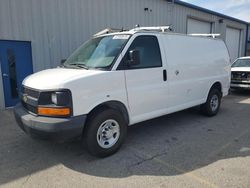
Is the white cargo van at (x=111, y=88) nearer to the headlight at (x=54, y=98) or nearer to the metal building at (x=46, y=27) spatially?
the headlight at (x=54, y=98)

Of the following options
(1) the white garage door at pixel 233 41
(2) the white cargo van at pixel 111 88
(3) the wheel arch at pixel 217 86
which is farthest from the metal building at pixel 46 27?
(1) the white garage door at pixel 233 41

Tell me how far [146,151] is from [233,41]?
1899cm

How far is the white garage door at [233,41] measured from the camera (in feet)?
62.5

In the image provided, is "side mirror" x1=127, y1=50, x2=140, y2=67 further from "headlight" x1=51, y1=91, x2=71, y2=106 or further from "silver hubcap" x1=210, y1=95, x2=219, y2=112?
"silver hubcap" x1=210, y1=95, x2=219, y2=112

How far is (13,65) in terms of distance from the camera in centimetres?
780

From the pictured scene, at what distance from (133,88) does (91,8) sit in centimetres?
622

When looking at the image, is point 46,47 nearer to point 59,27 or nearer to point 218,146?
point 59,27

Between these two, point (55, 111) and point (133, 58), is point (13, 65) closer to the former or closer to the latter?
point (55, 111)

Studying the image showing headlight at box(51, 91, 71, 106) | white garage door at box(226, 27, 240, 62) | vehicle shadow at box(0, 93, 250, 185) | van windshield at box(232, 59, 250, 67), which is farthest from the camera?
white garage door at box(226, 27, 240, 62)

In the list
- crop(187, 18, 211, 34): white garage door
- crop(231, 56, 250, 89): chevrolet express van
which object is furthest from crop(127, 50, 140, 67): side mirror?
crop(187, 18, 211, 34): white garage door

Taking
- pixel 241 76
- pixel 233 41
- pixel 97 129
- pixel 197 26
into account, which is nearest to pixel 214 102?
pixel 97 129

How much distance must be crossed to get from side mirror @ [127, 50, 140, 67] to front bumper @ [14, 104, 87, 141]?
127 centimetres

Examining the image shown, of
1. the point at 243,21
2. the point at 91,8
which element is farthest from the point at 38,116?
the point at 243,21

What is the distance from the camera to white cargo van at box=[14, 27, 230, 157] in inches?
136
